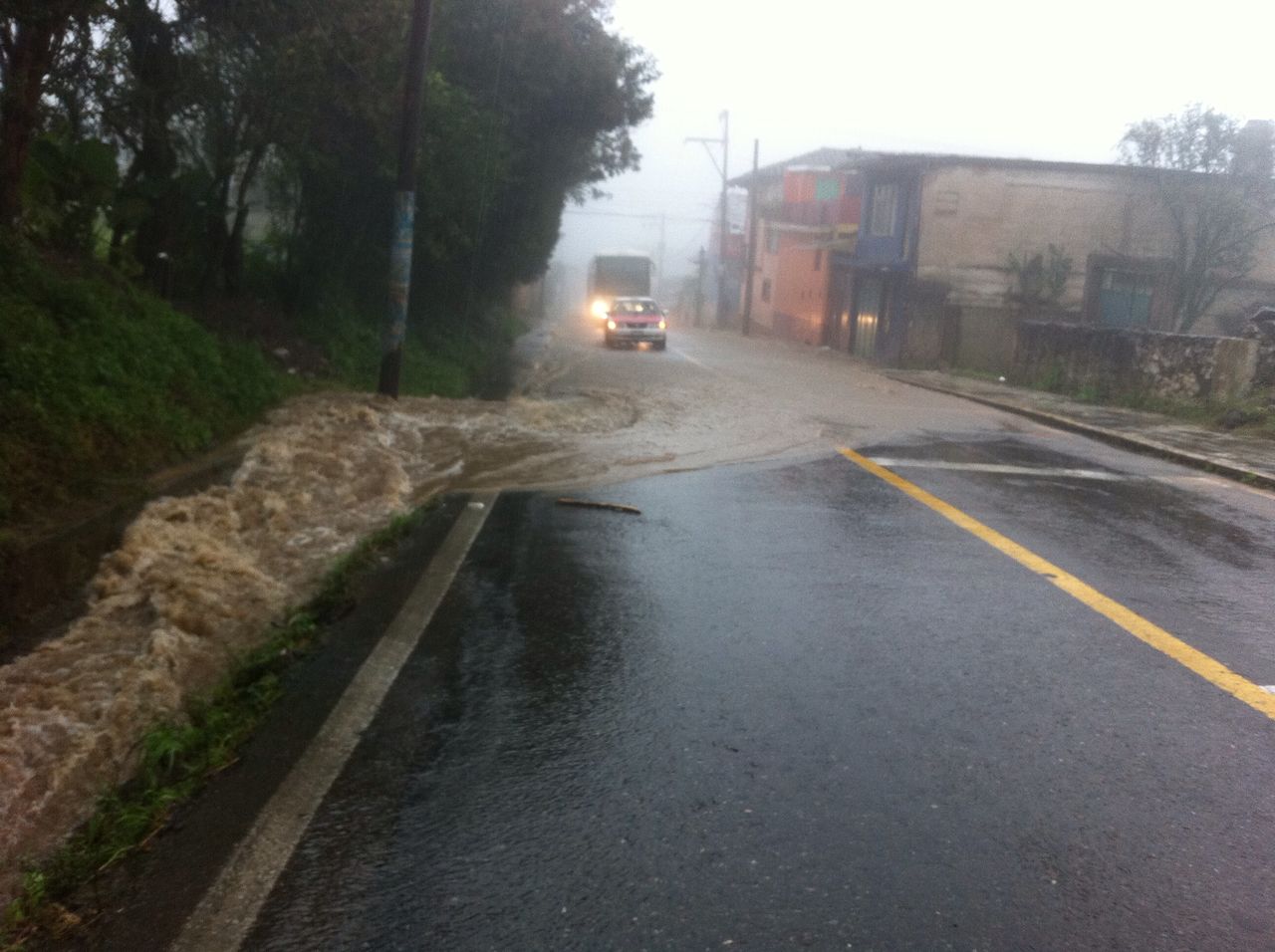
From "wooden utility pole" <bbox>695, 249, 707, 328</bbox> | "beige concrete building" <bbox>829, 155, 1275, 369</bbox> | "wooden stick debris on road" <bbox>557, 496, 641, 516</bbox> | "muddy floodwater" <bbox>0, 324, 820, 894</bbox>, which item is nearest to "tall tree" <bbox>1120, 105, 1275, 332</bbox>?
"beige concrete building" <bbox>829, 155, 1275, 369</bbox>

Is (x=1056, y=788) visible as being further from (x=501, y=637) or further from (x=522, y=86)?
(x=522, y=86)

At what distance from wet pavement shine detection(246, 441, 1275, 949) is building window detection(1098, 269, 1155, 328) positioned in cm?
2722

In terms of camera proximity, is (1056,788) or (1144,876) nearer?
(1144,876)

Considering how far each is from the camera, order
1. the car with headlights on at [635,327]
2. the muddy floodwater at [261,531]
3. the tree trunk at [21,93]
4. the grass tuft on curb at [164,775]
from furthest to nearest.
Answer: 1. the car with headlights on at [635,327]
2. the tree trunk at [21,93]
3. the muddy floodwater at [261,531]
4. the grass tuft on curb at [164,775]

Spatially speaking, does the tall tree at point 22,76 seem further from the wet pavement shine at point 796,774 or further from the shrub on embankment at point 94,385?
the wet pavement shine at point 796,774

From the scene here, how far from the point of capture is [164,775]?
4.30 m

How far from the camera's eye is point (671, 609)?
6418 millimetres

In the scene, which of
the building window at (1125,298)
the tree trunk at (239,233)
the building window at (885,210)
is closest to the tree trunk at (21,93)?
the tree trunk at (239,233)

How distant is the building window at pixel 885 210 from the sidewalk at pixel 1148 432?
1234 centimetres

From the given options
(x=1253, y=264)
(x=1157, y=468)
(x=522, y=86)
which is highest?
(x=522, y=86)

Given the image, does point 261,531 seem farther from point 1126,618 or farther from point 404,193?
point 404,193

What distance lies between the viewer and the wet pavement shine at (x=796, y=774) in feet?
10.8

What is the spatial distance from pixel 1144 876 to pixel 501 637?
126 inches

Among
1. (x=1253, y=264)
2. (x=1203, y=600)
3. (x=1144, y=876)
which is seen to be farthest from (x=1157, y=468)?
(x=1253, y=264)
